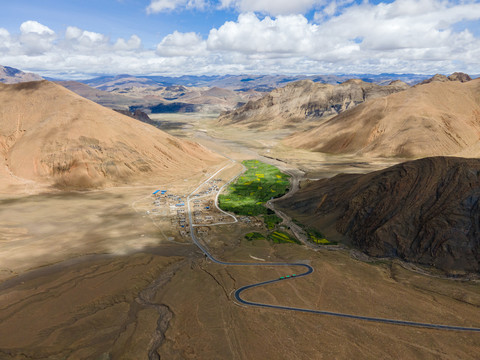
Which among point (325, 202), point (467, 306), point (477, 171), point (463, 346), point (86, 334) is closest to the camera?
point (463, 346)

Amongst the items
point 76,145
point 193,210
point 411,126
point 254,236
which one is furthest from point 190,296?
point 411,126

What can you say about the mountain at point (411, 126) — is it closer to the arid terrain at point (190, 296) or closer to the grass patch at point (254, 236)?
the grass patch at point (254, 236)

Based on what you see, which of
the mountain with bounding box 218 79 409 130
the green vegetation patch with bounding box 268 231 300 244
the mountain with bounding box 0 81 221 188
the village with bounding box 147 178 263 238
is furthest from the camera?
the mountain with bounding box 218 79 409 130

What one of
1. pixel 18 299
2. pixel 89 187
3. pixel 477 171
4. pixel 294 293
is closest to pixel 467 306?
pixel 294 293

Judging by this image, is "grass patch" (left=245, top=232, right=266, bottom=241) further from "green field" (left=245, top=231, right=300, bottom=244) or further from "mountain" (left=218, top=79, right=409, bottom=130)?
"mountain" (left=218, top=79, right=409, bottom=130)

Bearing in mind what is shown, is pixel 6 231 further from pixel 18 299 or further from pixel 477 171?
pixel 477 171

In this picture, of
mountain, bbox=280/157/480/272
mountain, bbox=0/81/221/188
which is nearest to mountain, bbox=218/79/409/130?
mountain, bbox=0/81/221/188

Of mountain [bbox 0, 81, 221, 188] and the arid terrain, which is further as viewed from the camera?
mountain [bbox 0, 81, 221, 188]
